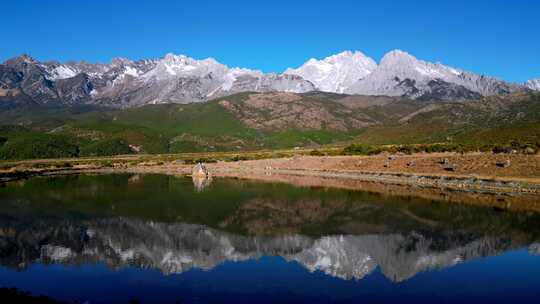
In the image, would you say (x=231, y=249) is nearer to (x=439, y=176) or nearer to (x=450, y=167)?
(x=439, y=176)

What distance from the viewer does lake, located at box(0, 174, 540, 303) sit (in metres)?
34.9

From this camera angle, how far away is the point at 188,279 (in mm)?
38312

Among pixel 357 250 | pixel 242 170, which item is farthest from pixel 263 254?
pixel 242 170

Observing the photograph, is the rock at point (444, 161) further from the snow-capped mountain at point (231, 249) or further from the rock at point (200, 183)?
the snow-capped mountain at point (231, 249)

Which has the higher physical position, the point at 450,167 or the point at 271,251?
the point at 450,167

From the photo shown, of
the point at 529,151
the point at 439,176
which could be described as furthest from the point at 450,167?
the point at 529,151

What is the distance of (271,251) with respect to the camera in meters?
49.2

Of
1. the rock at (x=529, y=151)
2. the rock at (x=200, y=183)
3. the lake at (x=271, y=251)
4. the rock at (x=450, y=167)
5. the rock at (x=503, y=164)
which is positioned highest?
the rock at (x=529, y=151)

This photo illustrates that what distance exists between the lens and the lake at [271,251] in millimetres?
34938

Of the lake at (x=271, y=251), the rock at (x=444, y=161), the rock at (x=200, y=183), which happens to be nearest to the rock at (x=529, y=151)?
the rock at (x=444, y=161)

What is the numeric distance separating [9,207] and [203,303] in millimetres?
59913

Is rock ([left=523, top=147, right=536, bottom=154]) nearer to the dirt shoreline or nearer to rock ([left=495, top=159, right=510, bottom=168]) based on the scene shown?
the dirt shoreline

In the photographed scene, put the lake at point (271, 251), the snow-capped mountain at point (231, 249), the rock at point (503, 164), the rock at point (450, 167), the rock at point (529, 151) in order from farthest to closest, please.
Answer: the rock at point (450, 167)
the rock at point (529, 151)
the rock at point (503, 164)
the snow-capped mountain at point (231, 249)
the lake at point (271, 251)

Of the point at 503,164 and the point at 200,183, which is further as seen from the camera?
the point at 200,183
